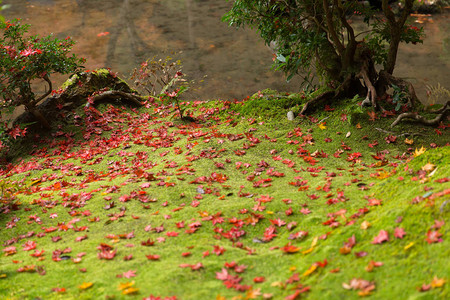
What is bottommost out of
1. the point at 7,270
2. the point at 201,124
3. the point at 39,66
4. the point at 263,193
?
the point at 201,124

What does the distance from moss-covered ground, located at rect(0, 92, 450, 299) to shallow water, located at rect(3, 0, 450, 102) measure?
394 centimetres

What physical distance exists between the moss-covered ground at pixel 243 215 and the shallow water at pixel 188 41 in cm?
394

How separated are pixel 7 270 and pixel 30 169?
10.2 feet

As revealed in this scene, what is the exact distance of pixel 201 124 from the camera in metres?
6.55

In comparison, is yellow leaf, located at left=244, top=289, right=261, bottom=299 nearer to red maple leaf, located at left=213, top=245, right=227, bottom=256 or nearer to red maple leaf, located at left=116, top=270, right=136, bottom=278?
red maple leaf, located at left=213, top=245, right=227, bottom=256

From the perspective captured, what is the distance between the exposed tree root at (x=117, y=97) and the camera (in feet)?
23.8

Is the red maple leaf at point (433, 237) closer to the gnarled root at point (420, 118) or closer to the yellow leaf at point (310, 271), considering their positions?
the yellow leaf at point (310, 271)

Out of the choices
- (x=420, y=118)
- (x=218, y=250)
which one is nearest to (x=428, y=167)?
(x=218, y=250)

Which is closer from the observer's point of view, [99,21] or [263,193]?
[263,193]

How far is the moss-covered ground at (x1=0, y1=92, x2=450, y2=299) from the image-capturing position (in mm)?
2293

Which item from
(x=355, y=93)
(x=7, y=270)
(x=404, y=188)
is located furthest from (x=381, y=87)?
(x=7, y=270)

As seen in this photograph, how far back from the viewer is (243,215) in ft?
11.0

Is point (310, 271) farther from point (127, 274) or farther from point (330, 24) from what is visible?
point (330, 24)

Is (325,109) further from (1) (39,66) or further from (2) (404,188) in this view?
(1) (39,66)
